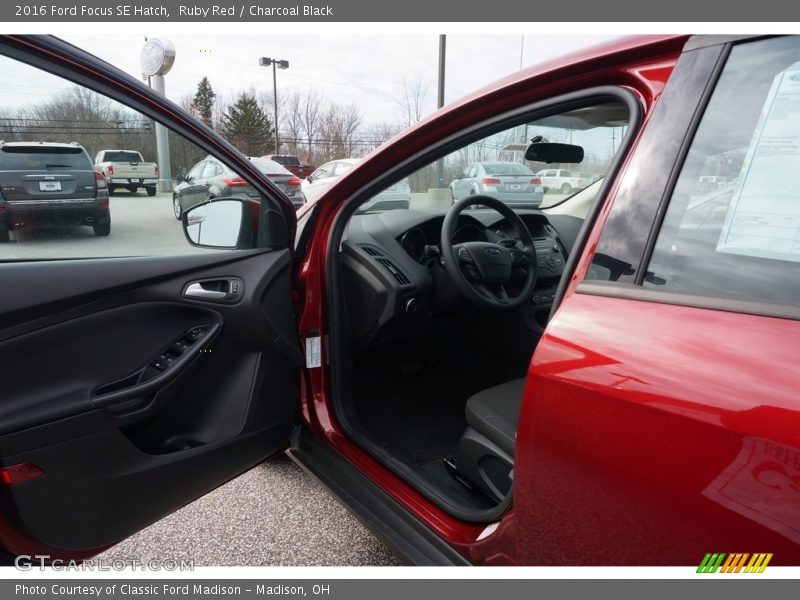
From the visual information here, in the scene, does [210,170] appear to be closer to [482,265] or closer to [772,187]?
[482,265]

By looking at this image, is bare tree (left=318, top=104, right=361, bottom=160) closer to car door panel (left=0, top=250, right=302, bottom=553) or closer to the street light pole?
the street light pole

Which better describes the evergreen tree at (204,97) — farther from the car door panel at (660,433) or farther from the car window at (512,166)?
the car door panel at (660,433)

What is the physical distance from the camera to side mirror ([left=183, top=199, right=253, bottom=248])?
5.89 ft

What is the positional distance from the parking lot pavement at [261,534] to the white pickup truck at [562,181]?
212 cm

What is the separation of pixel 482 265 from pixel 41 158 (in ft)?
5.23

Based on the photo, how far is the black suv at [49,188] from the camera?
4.54ft

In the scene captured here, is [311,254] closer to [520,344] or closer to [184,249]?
[184,249]

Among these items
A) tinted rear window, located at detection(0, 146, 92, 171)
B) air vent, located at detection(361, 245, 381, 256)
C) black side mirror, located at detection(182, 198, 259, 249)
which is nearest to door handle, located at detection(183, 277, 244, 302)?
black side mirror, located at detection(182, 198, 259, 249)

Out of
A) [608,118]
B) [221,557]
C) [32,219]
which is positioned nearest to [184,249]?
[32,219]

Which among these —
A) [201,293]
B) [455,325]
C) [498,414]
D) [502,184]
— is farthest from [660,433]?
[502,184]

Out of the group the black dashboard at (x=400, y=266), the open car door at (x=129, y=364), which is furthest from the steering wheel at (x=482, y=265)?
the open car door at (x=129, y=364)

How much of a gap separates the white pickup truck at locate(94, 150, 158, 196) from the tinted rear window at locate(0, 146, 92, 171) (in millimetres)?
46

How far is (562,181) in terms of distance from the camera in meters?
3.17

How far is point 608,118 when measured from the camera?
1844mm
